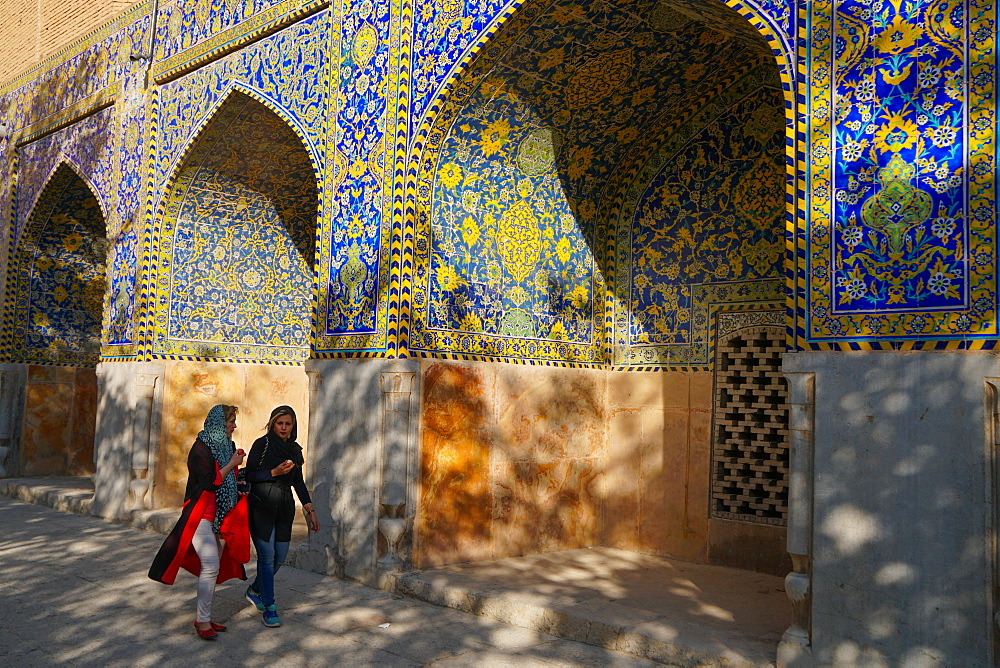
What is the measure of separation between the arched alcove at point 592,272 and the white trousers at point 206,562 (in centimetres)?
166

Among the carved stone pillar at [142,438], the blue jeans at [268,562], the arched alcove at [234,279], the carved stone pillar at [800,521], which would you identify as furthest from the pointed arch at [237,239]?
the carved stone pillar at [800,521]

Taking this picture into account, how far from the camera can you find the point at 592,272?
7.10 m

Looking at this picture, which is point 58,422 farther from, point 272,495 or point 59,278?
point 272,495

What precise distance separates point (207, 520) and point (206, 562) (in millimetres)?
212

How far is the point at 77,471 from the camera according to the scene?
1061 centimetres

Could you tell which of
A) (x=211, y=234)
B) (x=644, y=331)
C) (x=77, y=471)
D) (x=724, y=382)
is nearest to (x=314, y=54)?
(x=211, y=234)

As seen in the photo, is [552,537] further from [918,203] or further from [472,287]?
[918,203]

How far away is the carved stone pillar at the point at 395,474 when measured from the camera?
18.7 feet

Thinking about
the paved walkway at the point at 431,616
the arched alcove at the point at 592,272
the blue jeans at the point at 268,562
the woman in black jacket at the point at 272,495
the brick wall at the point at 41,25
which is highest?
the brick wall at the point at 41,25

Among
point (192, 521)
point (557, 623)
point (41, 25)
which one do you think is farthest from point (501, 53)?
point (41, 25)

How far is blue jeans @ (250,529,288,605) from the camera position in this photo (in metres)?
4.72

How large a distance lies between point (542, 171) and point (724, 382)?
2107 millimetres

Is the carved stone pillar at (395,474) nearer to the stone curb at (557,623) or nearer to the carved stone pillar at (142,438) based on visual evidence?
the stone curb at (557,623)

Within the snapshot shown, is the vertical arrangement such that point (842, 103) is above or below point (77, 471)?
above
